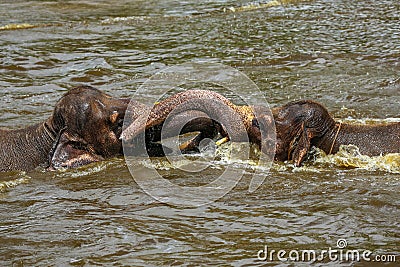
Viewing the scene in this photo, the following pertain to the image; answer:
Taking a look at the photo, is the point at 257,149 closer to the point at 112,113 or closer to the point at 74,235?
the point at 112,113

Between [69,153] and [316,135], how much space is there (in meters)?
2.74

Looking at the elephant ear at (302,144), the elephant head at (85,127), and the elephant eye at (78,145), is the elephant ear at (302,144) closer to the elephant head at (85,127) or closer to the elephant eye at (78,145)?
the elephant head at (85,127)

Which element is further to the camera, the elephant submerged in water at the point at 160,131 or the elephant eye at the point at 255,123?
the elephant eye at the point at 255,123

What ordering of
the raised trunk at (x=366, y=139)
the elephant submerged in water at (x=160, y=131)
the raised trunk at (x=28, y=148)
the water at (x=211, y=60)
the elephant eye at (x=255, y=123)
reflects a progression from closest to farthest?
the water at (x=211, y=60), the elephant submerged in water at (x=160, y=131), the elephant eye at (x=255, y=123), the raised trunk at (x=366, y=139), the raised trunk at (x=28, y=148)

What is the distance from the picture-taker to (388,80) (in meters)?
12.7

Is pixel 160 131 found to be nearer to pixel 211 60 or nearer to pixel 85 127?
pixel 85 127

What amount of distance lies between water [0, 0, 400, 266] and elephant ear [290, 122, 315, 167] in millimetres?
162

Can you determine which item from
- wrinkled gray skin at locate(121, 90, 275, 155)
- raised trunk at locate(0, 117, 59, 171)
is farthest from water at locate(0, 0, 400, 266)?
wrinkled gray skin at locate(121, 90, 275, 155)

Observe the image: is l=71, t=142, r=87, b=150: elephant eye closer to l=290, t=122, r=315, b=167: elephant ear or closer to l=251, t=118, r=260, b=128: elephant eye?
l=251, t=118, r=260, b=128: elephant eye

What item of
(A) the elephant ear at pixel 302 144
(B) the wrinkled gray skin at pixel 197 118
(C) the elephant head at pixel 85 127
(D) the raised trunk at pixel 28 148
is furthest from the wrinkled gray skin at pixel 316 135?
(D) the raised trunk at pixel 28 148

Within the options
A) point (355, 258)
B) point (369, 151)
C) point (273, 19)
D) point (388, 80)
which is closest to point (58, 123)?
point (369, 151)

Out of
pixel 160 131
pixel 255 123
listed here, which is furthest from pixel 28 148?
pixel 255 123

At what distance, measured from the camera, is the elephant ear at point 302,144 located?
8.76m

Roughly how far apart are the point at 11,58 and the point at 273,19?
6167 mm
